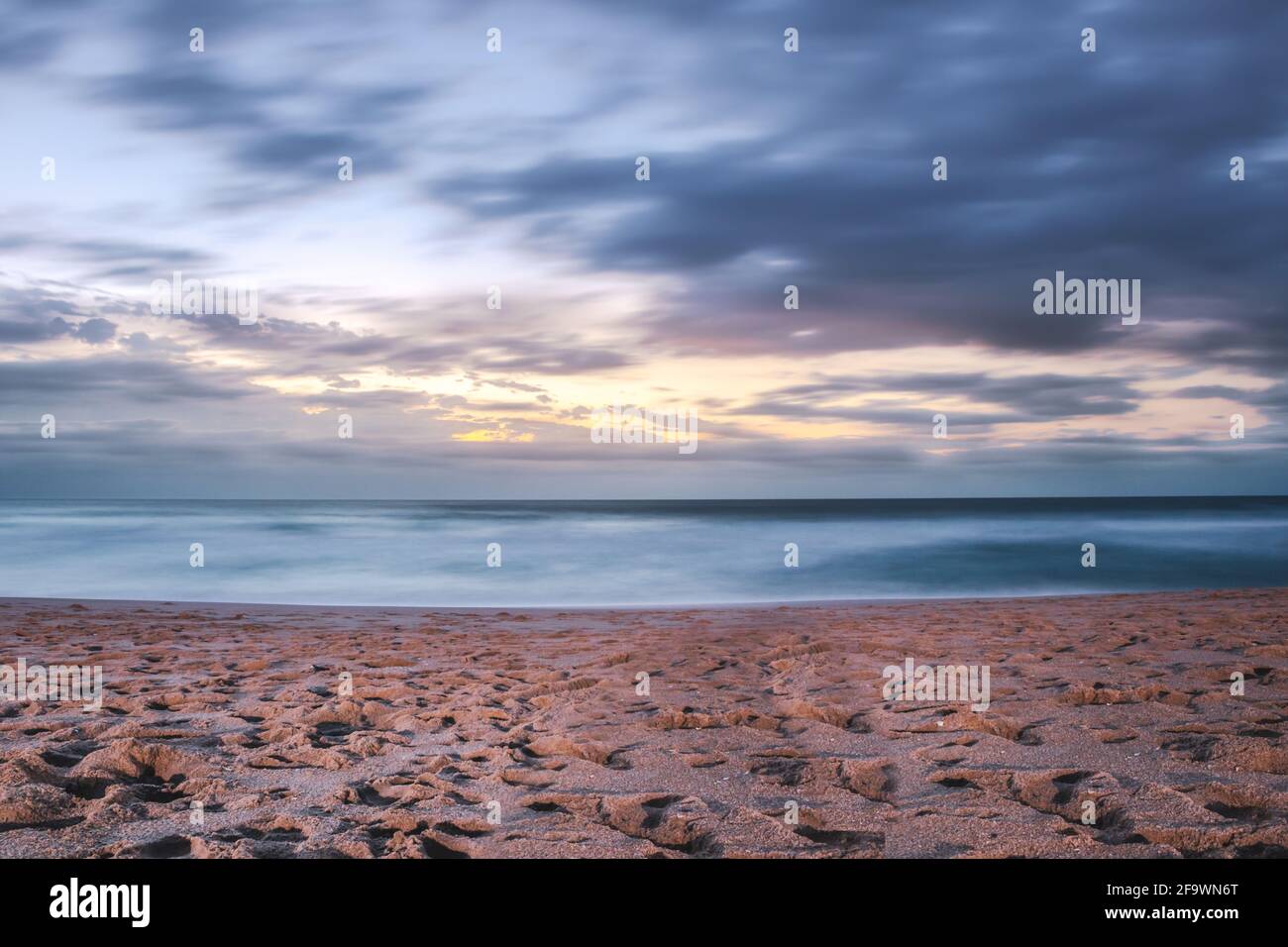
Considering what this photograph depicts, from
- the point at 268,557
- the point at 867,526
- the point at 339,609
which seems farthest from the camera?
the point at 867,526

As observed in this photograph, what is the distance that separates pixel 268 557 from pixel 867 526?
28.3 m

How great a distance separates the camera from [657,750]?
13.7ft

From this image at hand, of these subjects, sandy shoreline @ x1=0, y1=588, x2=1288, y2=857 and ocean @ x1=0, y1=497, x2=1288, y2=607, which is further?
ocean @ x1=0, y1=497, x2=1288, y2=607

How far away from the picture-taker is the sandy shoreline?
3080 millimetres

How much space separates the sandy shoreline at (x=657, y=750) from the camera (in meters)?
3.08

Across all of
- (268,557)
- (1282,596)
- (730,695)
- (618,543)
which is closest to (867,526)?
(618,543)

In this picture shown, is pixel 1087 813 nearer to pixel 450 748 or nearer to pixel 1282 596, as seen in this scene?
pixel 450 748

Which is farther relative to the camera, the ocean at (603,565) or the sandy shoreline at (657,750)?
the ocean at (603,565)

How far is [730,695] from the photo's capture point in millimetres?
5320

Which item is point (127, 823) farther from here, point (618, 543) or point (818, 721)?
point (618, 543)

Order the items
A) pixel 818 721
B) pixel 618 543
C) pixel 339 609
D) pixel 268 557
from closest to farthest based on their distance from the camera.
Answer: pixel 818 721
pixel 339 609
pixel 268 557
pixel 618 543

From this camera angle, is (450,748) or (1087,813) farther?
(450,748)

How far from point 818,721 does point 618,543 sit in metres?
26.0
